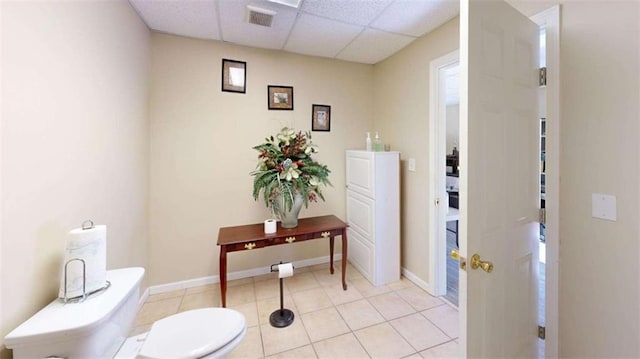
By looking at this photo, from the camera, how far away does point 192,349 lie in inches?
45.7

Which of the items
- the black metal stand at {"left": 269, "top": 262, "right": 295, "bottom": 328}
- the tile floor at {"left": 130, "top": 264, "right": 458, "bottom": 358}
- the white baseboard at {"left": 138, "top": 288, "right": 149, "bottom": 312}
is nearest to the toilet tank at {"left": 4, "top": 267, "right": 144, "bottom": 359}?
the tile floor at {"left": 130, "top": 264, "right": 458, "bottom": 358}

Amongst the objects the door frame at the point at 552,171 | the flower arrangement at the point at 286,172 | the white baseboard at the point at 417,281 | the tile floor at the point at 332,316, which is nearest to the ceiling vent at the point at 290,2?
the flower arrangement at the point at 286,172

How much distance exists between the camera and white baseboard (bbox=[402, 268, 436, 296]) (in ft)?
8.00

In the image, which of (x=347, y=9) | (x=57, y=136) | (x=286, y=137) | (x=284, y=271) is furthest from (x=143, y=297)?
(x=347, y=9)

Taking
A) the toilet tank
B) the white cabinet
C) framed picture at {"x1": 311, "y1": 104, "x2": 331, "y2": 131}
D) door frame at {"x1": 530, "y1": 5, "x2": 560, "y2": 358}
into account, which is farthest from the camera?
framed picture at {"x1": 311, "y1": 104, "x2": 331, "y2": 131}

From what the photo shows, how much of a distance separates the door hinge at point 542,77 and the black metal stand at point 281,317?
2120mm

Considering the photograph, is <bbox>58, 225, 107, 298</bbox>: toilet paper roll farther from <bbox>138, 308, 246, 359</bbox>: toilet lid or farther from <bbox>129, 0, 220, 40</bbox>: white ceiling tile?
<bbox>129, 0, 220, 40</bbox>: white ceiling tile

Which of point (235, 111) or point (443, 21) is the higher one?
point (443, 21)

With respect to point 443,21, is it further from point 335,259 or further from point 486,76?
point 335,259

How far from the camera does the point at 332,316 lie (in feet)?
6.94

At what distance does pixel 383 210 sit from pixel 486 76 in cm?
168

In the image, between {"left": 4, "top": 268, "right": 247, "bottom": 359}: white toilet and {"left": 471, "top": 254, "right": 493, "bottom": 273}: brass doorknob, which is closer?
{"left": 4, "top": 268, "right": 247, "bottom": 359}: white toilet

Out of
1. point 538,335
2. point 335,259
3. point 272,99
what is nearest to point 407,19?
point 272,99

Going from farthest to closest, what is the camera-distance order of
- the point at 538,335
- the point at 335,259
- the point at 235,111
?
the point at 335,259 < the point at 235,111 < the point at 538,335
